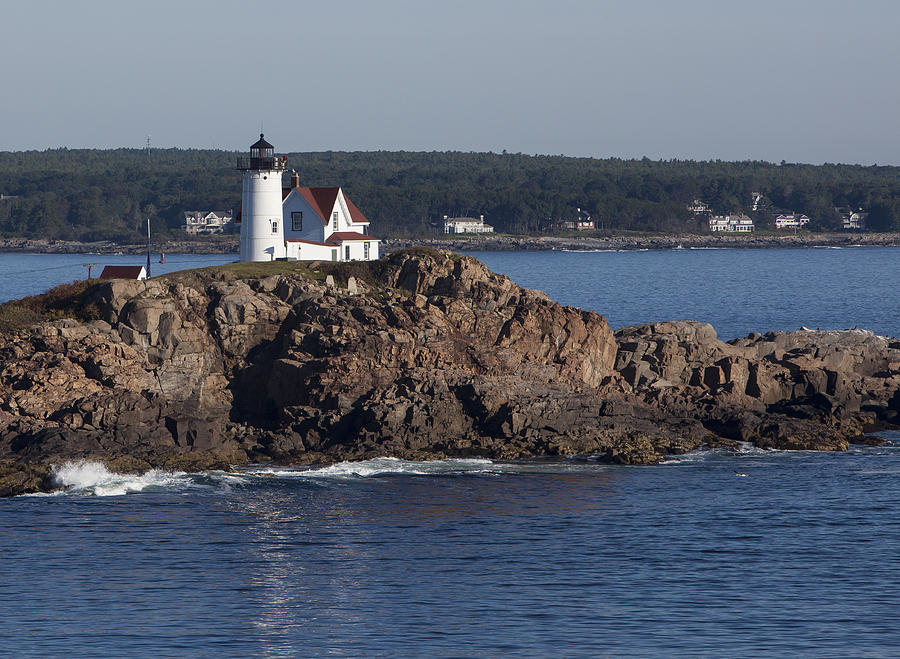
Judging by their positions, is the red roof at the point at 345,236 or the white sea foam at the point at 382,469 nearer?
the white sea foam at the point at 382,469

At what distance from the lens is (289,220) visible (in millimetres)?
56906

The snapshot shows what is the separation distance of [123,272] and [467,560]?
25.8 meters

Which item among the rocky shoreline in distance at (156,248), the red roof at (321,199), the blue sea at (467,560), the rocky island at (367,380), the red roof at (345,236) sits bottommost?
the blue sea at (467,560)

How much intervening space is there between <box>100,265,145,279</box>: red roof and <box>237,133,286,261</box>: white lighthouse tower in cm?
604

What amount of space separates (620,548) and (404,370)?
45.2 feet

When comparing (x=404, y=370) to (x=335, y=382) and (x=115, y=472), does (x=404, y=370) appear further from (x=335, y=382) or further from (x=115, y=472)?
(x=115, y=472)

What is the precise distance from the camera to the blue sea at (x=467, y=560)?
958 inches

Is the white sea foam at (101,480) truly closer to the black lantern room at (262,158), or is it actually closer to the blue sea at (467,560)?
the blue sea at (467,560)

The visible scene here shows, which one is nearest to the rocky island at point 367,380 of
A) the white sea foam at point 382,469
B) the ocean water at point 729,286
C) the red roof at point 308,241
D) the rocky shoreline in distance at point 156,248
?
the white sea foam at point 382,469

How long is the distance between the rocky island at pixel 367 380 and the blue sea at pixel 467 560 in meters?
1.58

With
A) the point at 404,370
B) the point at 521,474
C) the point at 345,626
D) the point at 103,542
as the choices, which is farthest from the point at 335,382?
the point at 345,626

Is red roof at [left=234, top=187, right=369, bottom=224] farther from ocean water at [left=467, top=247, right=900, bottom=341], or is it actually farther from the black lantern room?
ocean water at [left=467, top=247, right=900, bottom=341]

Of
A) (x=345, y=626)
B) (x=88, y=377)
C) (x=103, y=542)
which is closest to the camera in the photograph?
(x=345, y=626)

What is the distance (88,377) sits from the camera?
3966 cm
